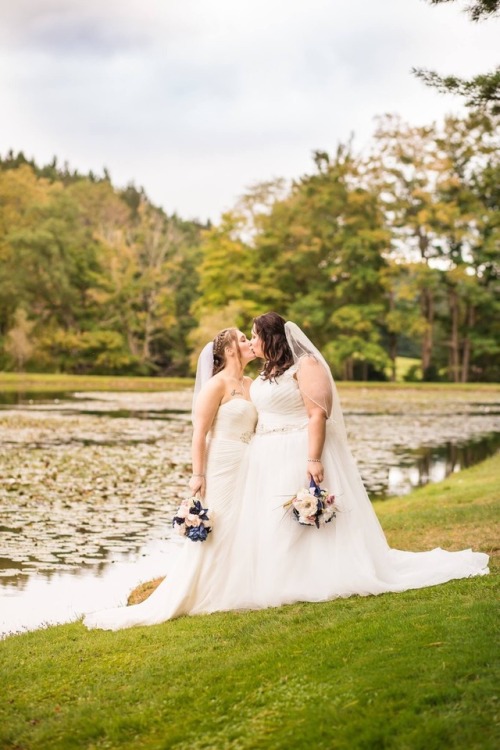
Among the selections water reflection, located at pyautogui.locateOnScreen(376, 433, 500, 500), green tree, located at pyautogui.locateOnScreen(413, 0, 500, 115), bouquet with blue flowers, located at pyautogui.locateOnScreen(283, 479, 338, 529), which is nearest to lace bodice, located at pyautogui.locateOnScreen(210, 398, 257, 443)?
bouquet with blue flowers, located at pyautogui.locateOnScreen(283, 479, 338, 529)

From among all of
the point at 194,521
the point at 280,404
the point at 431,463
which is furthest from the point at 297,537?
the point at 431,463

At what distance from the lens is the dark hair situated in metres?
6.84

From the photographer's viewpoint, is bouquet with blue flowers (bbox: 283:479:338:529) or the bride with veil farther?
the bride with veil

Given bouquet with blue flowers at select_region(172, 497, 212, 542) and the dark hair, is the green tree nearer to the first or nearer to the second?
the dark hair

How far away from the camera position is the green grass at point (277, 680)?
3.94 metres

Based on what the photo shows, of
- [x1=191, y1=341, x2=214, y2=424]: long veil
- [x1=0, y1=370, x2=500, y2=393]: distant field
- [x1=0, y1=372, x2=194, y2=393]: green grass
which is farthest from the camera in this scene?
[x1=0, y1=370, x2=500, y2=393]: distant field

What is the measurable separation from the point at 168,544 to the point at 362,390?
40088mm

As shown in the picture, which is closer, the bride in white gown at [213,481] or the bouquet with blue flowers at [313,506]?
the bouquet with blue flowers at [313,506]

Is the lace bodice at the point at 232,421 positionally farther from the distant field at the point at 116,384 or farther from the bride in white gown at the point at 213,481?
the distant field at the point at 116,384

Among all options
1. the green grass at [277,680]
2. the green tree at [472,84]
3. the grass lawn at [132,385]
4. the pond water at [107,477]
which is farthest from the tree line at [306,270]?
the green grass at [277,680]

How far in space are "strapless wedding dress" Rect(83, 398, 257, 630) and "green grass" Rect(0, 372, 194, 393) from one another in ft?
136

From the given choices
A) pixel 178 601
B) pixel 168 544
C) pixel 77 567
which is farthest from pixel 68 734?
pixel 168 544

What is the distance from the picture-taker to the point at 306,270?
60.9m

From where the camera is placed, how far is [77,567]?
395 inches
